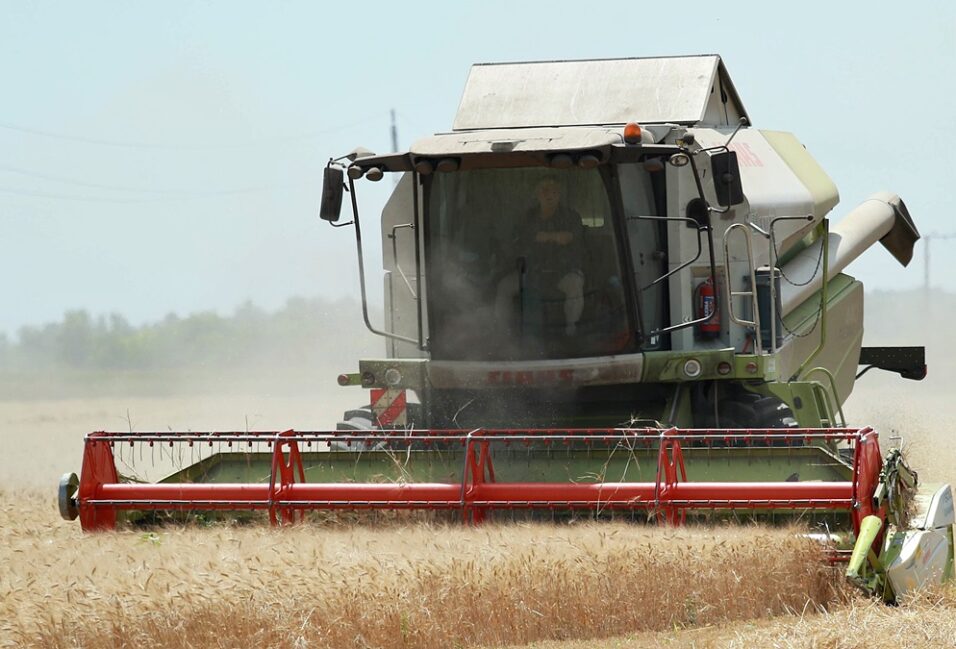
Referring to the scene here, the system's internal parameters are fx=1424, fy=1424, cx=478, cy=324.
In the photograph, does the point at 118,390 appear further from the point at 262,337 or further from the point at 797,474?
the point at 797,474

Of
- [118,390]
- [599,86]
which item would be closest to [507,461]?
[599,86]

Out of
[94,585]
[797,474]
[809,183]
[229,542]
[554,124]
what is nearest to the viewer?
[94,585]

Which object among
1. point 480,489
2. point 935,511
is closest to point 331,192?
point 480,489

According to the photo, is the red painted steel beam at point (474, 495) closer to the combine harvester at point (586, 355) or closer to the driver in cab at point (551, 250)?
the combine harvester at point (586, 355)

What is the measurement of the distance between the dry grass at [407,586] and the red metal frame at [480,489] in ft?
0.79

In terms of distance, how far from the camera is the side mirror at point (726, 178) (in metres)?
6.65

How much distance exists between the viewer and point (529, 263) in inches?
279

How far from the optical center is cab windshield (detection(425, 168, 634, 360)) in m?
7.04

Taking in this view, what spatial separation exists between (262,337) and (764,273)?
11.8 metres

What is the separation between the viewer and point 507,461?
6656 mm

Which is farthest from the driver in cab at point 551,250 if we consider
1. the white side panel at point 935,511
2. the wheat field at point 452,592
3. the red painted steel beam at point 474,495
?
the white side panel at point 935,511

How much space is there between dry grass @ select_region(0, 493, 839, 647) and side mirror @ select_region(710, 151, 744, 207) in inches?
68.4

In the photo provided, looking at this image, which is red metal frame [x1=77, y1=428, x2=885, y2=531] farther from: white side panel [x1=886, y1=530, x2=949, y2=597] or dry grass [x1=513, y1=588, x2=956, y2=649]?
dry grass [x1=513, y1=588, x2=956, y2=649]

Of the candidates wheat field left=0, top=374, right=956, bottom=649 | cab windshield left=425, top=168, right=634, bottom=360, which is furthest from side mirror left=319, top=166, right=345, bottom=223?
wheat field left=0, top=374, right=956, bottom=649
